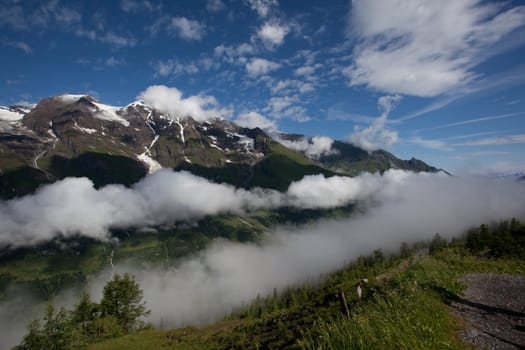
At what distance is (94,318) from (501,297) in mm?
68718

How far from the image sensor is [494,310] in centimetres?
1198

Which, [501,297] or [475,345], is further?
[501,297]

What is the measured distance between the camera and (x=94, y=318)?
181ft

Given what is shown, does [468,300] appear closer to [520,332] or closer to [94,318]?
[520,332]

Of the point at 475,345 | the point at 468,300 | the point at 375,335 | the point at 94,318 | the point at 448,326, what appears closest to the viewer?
the point at 375,335

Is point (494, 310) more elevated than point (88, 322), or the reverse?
point (494, 310)

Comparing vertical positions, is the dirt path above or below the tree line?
above

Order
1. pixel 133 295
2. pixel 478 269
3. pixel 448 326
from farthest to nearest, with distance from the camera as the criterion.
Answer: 1. pixel 133 295
2. pixel 478 269
3. pixel 448 326

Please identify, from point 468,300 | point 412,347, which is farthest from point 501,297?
point 412,347

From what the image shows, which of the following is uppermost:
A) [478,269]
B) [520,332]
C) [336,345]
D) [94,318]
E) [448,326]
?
[336,345]

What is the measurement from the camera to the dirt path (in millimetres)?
8734

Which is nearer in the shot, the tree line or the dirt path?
the dirt path

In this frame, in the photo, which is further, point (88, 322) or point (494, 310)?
point (88, 322)

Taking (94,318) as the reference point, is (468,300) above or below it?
above
